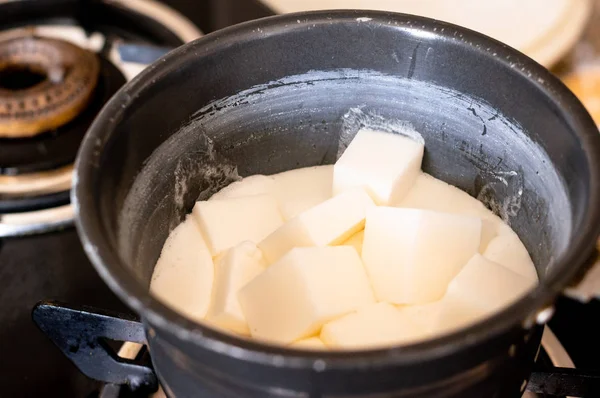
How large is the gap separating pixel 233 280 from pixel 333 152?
9.8 inches

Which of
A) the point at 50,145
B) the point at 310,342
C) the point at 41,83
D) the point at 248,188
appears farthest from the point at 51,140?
the point at 310,342

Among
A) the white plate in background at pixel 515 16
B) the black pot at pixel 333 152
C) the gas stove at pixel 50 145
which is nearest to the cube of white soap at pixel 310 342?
the black pot at pixel 333 152

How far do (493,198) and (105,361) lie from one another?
0.49 metres

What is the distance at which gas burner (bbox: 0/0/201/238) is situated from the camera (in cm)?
104

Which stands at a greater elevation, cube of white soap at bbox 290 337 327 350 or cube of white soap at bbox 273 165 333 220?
cube of white soap at bbox 290 337 327 350

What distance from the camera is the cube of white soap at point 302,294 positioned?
648 mm

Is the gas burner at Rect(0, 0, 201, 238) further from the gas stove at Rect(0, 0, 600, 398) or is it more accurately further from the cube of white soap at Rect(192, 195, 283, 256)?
the cube of white soap at Rect(192, 195, 283, 256)

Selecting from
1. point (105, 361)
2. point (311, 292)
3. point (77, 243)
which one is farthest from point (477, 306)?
point (77, 243)

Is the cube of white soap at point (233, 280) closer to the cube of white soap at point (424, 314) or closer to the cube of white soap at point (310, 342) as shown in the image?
the cube of white soap at point (310, 342)

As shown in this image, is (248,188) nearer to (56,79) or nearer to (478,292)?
(478,292)

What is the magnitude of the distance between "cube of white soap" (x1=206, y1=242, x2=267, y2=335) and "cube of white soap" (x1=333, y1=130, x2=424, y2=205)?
0.48 feet

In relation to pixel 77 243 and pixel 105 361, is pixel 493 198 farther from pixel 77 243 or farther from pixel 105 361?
pixel 77 243

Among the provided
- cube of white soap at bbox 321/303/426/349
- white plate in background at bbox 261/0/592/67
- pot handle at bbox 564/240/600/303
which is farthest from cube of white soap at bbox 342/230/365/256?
white plate in background at bbox 261/0/592/67

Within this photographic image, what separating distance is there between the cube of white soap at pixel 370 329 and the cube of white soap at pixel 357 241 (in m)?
0.12
